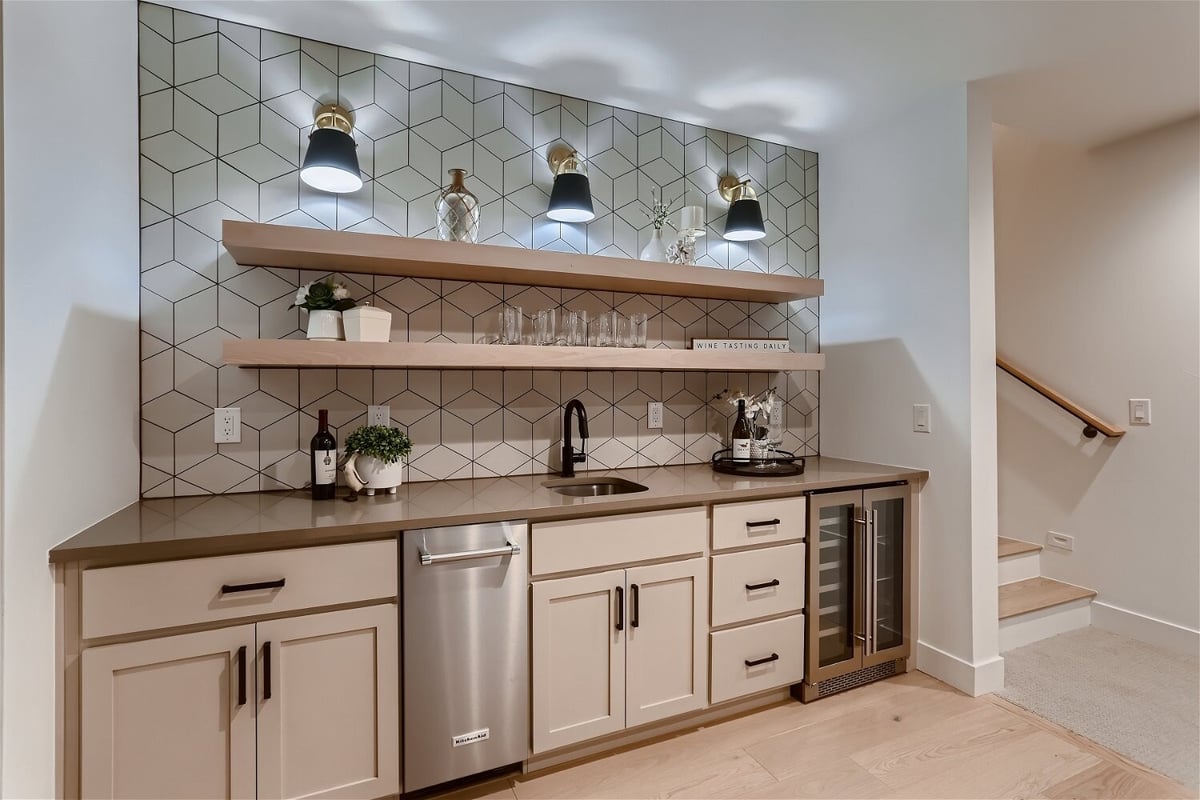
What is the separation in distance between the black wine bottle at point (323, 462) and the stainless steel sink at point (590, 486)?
752 mm

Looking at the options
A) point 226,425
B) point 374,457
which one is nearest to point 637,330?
point 374,457

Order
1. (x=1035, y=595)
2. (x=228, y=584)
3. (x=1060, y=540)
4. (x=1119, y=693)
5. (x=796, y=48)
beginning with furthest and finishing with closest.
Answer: (x=1060, y=540)
(x=1035, y=595)
(x=1119, y=693)
(x=796, y=48)
(x=228, y=584)

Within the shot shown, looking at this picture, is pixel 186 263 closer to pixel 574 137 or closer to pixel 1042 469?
pixel 574 137

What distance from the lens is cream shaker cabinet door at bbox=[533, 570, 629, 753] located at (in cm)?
185

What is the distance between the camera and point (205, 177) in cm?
200

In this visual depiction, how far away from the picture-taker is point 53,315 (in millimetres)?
1369

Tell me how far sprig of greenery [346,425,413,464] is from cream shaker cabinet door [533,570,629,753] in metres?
0.65

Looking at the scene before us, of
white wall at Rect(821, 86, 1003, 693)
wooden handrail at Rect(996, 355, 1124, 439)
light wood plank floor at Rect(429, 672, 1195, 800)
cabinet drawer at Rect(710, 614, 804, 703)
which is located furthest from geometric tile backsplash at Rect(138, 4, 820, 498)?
wooden handrail at Rect(996, 355, 1124, 439)

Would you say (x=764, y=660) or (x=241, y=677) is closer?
(x=241, y=677)

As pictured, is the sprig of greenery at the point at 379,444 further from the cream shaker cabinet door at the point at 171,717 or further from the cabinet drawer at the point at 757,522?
the cabinet drawer at the point at 757,522

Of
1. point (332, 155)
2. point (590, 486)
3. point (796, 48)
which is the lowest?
point (590, 486)

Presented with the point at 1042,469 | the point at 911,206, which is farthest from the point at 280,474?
the point at 1042,469

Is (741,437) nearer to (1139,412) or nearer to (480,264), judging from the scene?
(480,264)

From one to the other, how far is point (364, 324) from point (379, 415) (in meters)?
0.44
